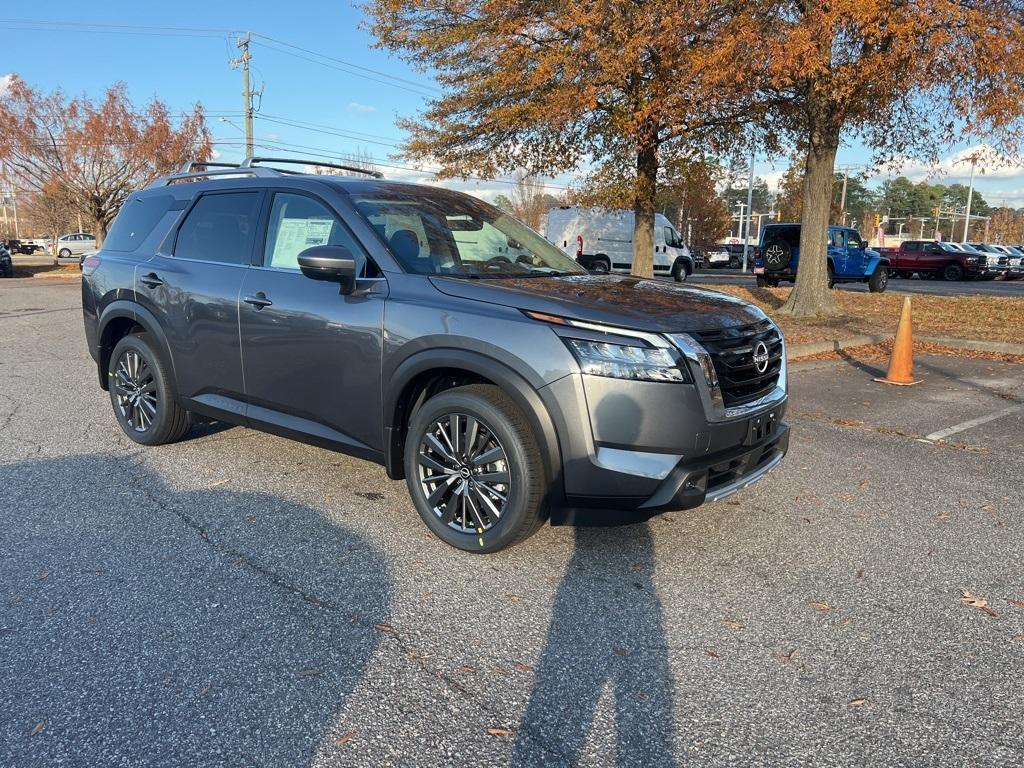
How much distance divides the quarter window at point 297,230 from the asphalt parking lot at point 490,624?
143cm

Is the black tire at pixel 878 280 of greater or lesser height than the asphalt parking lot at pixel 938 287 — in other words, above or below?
above

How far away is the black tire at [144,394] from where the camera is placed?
529 cm

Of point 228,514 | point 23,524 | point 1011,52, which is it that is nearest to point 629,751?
point 228,514

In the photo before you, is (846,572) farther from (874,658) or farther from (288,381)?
(288,381)

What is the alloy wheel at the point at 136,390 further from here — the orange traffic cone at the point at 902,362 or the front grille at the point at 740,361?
the orange traffic cone at the point at 902,362

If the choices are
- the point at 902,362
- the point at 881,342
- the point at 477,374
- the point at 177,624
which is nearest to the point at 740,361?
the point at 477,374

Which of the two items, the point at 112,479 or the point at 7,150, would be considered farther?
the point at 7,150

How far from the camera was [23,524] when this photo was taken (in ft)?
13.4

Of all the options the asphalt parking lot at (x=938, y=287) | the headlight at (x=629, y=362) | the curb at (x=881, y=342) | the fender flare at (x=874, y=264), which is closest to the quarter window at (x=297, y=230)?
the headlight at (x=629, y=362)

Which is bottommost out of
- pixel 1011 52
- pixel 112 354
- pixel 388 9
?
pixel 112 354

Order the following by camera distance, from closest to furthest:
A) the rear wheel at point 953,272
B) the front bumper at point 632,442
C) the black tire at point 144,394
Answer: the front bumper at point 632,442 < the black tire at point 144,394 < the rear wheel at point 953,272

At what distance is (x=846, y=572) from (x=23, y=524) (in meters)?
4.24

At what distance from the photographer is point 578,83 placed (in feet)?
43.3

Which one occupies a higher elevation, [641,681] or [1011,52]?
[1011,52]
